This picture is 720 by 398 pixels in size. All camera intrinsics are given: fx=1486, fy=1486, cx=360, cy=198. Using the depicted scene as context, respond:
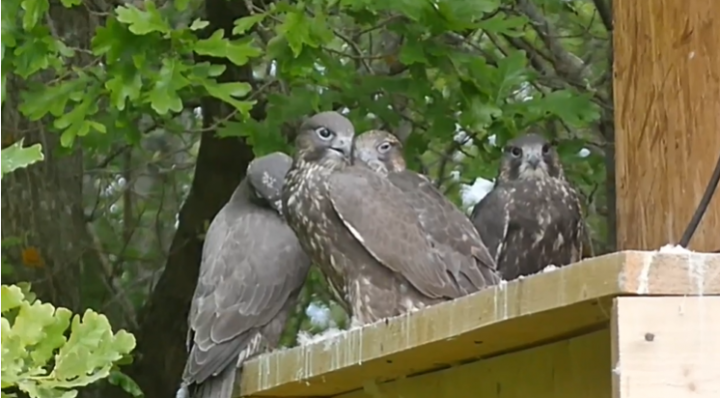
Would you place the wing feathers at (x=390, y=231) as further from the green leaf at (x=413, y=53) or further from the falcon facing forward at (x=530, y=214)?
the falcon facing forward at (x=530, y=214)

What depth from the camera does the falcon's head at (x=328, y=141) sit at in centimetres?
389

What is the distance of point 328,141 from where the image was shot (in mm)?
3895

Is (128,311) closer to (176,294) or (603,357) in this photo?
(176,294)

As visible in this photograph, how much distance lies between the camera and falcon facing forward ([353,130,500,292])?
3.52 m

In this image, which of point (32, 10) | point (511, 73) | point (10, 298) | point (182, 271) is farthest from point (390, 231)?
point (182, 271)

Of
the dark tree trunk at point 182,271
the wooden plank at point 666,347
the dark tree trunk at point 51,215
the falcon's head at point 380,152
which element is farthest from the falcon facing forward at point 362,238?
the wooden plank at point 666,347

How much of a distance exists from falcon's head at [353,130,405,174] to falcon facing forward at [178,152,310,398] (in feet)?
0.96

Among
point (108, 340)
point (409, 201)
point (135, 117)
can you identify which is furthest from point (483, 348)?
point (135, 117)

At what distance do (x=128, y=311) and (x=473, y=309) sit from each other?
3.23 m

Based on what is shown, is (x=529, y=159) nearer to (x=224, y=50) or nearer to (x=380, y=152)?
(x=380, y=152)

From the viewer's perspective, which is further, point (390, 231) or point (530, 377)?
point (390, 231)

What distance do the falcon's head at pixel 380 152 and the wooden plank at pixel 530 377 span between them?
3.75ft

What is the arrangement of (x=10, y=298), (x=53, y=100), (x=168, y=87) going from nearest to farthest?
A: 1. (x=10, y=298)
2. (x=168, y=87)
3. (x=53, y=100)

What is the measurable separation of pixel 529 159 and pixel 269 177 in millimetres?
761
